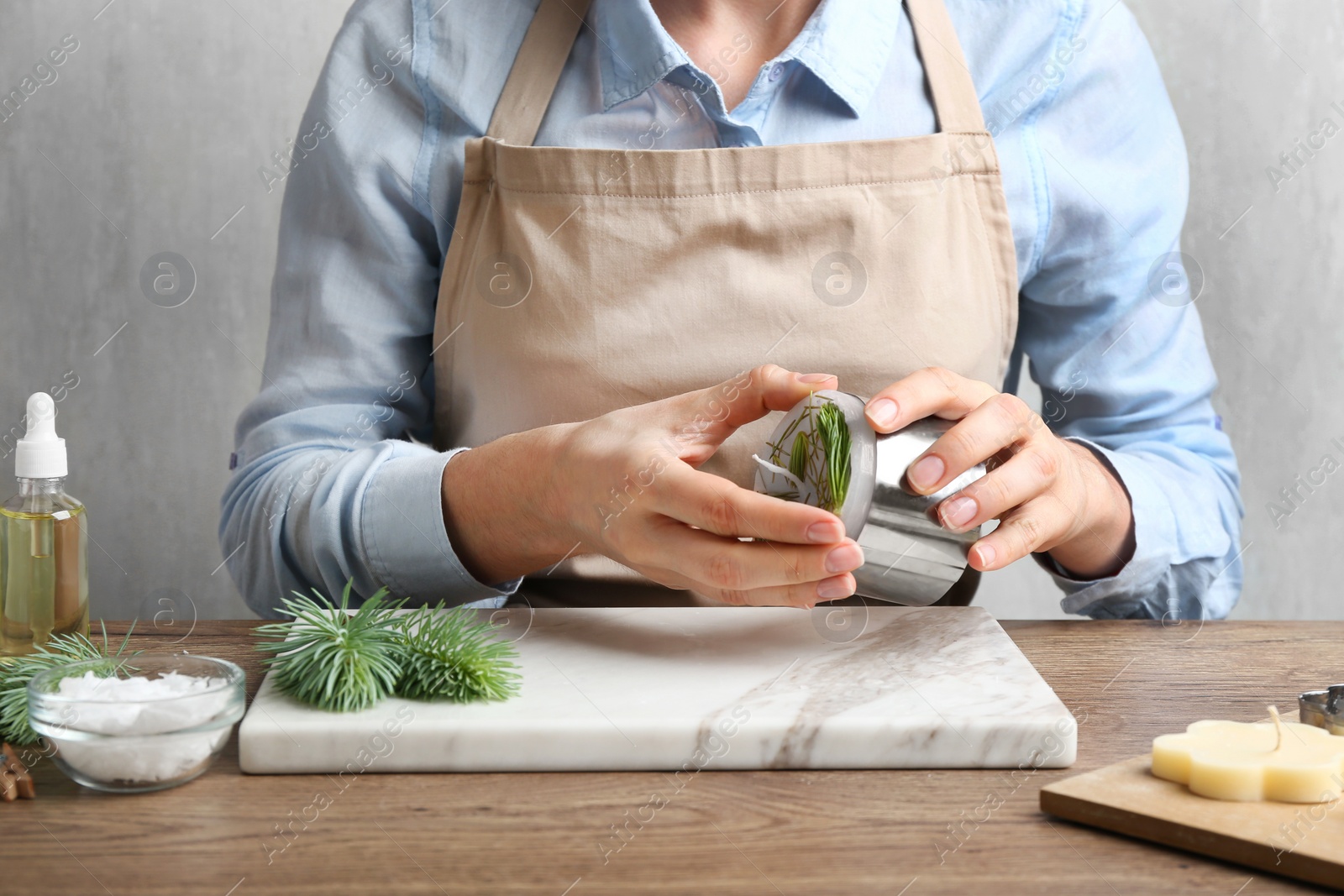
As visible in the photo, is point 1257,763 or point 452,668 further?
point 452,668

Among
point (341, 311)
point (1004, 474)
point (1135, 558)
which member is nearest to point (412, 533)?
point (341, 311)

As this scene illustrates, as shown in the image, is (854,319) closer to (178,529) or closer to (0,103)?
(178,529)

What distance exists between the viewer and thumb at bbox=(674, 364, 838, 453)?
30.6 inches

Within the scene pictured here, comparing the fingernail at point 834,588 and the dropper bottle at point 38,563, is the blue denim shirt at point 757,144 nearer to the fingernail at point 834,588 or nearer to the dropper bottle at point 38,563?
the dropper bottle at point 38,563

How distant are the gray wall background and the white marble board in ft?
2.62

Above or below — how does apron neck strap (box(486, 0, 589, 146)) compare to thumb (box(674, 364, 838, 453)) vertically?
above

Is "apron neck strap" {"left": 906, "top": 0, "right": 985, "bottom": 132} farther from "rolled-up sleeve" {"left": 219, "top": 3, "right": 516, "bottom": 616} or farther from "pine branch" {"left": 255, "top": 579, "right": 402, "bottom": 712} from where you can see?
"pine branch" {"left": 255, "top": 579, "right": 402, "bottom": 712}

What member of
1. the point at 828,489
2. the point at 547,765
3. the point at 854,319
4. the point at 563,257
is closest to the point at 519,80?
the point at 563,257

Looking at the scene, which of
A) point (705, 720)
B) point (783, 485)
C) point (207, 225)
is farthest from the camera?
point (207, 225)

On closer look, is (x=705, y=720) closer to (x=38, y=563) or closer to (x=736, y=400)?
(x=736, y=400)

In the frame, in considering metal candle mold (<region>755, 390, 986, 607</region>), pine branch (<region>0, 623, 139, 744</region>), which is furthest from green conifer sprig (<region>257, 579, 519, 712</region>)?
metal candle mold (<region>755, 390, 986, 607</region>)

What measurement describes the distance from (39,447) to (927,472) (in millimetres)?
560

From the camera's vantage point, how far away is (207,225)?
1371 mm

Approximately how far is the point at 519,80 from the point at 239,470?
1.39 feet
